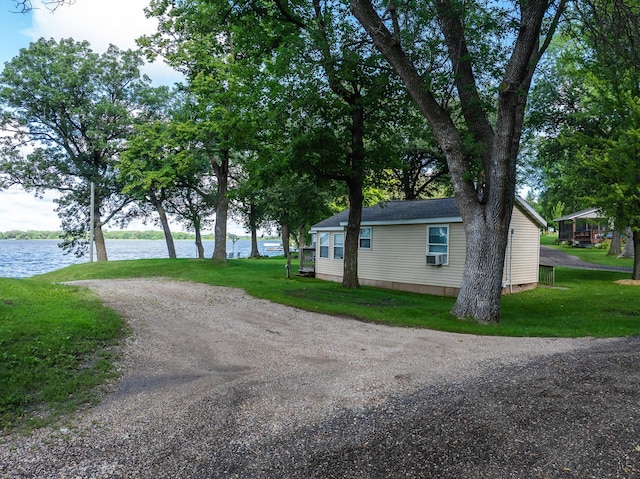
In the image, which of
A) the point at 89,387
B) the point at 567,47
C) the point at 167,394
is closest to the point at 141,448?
the point at 167,394

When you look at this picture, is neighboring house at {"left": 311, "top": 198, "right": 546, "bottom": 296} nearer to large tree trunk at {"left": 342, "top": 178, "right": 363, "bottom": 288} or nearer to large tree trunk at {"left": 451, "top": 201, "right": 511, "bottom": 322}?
large tree trunk at {"left": 342, "top": 178, "right": 363, "bottom": 288}

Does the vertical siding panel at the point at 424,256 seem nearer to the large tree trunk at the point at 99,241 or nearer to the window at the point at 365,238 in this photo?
the window at the point at 365,238

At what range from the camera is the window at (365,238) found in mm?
17094

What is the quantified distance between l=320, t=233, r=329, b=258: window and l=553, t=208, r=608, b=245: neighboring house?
29.9 meters

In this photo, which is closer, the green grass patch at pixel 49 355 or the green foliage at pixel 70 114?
the green grass patch at pixel 49 355

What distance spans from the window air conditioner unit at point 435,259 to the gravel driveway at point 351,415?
7.89m

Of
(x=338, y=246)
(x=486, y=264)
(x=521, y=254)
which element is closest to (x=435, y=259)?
(x=521, y=254)

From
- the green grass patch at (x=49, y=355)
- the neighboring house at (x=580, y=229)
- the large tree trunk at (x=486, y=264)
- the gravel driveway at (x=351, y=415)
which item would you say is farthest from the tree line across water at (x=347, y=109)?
the neighboring house at (x=580, y=229)

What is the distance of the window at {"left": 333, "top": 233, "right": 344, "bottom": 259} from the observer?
18344 millimetres

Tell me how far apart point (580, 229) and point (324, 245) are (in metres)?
34.9

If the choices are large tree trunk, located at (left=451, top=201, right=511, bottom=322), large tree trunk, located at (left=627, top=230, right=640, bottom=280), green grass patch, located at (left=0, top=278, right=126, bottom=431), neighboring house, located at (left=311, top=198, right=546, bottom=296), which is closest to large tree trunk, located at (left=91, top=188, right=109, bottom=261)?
neighboring house, located at (left=311, top=198, right=546, bottom=296)

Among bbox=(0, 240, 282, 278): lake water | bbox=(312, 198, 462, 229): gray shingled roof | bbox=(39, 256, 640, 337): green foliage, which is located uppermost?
bbox=(312, 198, 462, 229): gray shingled roof

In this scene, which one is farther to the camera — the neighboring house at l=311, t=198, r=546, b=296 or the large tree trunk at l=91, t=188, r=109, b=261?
the large tree trunk at l=91, t=188, r=109, b=261

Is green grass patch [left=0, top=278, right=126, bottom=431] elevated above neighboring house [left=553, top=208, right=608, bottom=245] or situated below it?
below
